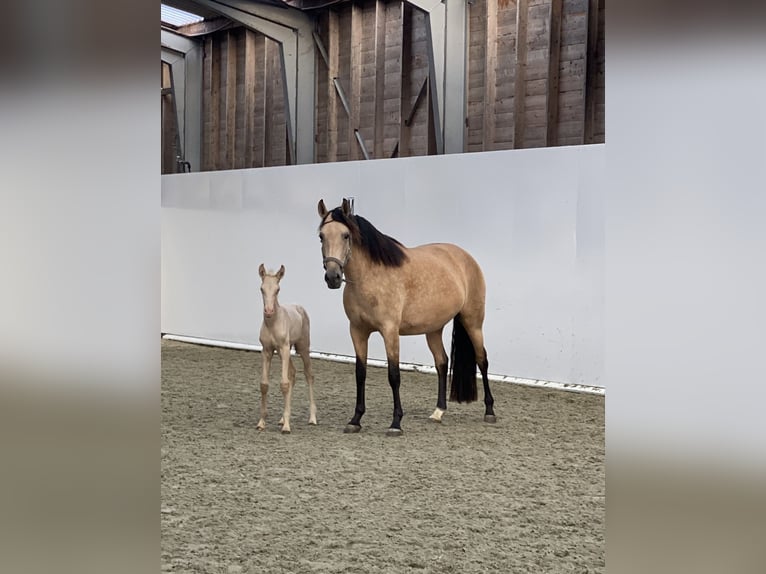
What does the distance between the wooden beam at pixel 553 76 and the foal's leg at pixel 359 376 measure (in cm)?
355

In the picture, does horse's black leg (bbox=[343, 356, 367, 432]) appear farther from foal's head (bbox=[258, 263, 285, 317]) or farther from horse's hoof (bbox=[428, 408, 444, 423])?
foal's head (bbox=[258, 263, 285, 317])

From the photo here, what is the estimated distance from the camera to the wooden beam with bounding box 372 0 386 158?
979 centimetres

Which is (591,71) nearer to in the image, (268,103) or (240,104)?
(268,103)

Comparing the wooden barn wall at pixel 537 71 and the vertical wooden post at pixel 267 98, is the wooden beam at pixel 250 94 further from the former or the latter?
the wooden barn wall at pixel 537 71

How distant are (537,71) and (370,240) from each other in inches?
145

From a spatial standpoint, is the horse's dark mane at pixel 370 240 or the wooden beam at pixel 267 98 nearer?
the horse's dark mane at pixel 370 240

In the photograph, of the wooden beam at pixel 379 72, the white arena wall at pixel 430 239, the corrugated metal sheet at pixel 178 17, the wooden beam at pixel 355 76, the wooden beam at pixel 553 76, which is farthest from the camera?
the corrugated metal sheet at pixel 178 17

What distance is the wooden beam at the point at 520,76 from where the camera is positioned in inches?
324

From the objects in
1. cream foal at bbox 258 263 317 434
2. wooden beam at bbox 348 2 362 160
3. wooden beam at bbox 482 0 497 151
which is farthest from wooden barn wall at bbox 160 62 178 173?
cream foal at bbox 258 263 317 434

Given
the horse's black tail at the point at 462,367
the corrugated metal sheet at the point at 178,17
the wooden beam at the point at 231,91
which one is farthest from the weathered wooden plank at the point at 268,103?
the horse's black tail at the point at 462,367

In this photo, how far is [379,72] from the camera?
980 centimetres
